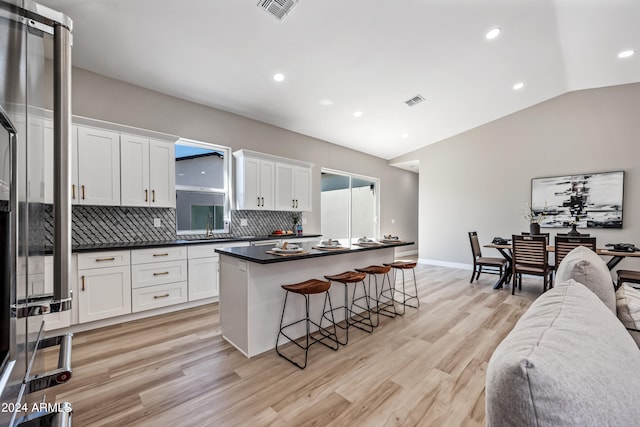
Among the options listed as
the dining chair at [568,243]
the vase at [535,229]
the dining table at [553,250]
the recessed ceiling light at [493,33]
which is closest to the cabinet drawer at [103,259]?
the recessed ceiling light at [493,33]

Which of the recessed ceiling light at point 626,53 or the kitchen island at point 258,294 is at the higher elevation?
the recessed ceiling light at point 626,53

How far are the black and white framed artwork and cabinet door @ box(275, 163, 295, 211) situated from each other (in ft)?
16.1

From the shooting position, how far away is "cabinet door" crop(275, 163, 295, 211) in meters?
4.95

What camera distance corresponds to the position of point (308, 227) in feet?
19.5

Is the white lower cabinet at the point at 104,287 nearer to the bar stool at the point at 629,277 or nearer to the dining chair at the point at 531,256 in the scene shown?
the dining chair at the point at 531,256

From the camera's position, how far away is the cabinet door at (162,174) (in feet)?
11.7

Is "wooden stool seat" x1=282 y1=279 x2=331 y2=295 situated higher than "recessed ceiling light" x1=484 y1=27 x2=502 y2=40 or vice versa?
"recessed ceiling light" x1=484 y1=27 x2=502 y2=40

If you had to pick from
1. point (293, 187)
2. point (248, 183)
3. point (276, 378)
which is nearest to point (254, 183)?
point (248, 183)

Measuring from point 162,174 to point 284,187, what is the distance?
1.99m

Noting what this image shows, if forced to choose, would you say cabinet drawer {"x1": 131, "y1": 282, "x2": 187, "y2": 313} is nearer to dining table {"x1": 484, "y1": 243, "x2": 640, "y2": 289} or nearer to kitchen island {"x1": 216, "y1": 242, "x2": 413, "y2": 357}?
kitchen island {"x1": 216, "y1": 242, "x2": 413, "y2": 357}

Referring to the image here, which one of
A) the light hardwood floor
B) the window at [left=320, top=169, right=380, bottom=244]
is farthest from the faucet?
the window at [left=320, top=169, right=380, bottom=244]

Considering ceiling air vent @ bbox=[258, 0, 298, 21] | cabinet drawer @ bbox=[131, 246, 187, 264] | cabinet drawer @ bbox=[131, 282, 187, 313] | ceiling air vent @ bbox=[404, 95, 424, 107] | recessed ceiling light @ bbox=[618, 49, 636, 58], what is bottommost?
cabinet drawer @ bbox=[131, 282, 187, 313]

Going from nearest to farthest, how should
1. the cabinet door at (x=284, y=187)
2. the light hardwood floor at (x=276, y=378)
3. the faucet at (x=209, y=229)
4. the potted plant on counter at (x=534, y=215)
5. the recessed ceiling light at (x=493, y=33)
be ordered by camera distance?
the light hardwood floor at (x=276, y=378) → the recessed ceiling light at (x=493, y=33) → the faucet at (x=209, y=229) → the cabinet door at (x=284, y=187) → the potted plant on counter at (x=534, y=215)

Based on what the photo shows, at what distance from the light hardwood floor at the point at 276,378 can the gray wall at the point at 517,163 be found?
3.65 m
